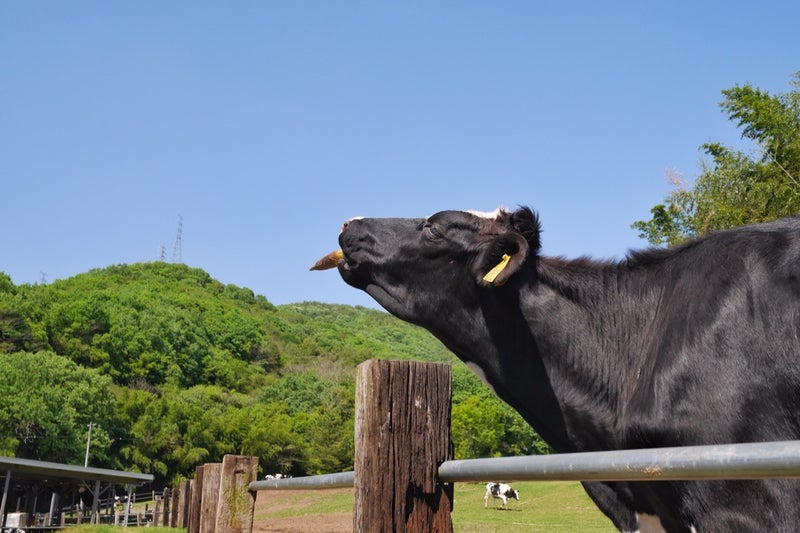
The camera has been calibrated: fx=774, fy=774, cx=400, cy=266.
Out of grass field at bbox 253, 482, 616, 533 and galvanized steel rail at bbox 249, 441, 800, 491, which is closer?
galvanized steel rail at bbox 249, 441, 800, 491

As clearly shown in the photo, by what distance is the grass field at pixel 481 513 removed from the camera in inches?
765

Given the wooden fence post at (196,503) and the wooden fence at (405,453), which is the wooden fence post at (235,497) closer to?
the wooden fence post at (196,503)

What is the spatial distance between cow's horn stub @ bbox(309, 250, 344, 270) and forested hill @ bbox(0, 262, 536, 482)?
58.0 metres

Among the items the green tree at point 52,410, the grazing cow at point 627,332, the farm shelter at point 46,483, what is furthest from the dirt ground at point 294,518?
the green tree at point 52,410

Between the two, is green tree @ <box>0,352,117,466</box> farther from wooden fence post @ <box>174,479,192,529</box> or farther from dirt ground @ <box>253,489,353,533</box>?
wooden fence post @ <box>174,479,192,529</box>

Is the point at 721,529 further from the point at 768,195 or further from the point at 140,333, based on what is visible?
the point at 140,333

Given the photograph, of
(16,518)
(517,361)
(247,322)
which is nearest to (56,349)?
(247,322)

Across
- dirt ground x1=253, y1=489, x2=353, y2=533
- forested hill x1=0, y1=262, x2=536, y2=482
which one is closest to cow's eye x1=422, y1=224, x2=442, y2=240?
dirt ground x1=253, y1=489, x2=353, y2=533

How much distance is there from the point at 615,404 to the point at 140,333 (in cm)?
9593

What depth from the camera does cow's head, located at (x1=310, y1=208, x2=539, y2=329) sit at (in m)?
3.68

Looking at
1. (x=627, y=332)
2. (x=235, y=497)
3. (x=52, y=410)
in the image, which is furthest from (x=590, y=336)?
(x=52, y=410)

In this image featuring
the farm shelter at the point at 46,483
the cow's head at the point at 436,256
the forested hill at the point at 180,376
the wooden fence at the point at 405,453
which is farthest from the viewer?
the forested hill at the point at 180,376

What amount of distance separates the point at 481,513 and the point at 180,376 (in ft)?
241

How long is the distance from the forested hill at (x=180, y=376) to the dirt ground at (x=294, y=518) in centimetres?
2824
